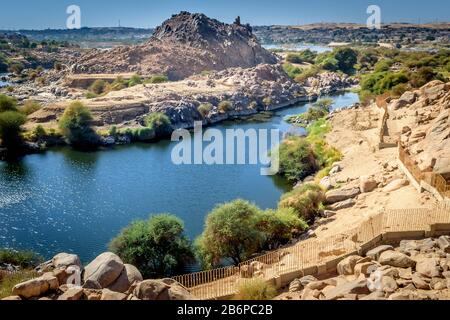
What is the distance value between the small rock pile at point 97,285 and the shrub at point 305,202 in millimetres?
11372

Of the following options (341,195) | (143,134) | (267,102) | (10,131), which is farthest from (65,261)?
(267,102)

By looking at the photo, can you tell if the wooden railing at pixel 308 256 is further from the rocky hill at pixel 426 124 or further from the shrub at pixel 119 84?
the shrub at pixel 119 84

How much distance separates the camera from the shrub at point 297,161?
3425 cm

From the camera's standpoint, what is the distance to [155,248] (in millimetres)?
19438

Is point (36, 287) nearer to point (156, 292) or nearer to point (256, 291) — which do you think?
point (156, 292)

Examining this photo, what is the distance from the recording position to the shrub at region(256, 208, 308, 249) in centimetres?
2129

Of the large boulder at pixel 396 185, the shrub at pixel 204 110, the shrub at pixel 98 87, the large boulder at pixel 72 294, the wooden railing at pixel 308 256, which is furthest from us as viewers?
the shrub at pixel 98 87

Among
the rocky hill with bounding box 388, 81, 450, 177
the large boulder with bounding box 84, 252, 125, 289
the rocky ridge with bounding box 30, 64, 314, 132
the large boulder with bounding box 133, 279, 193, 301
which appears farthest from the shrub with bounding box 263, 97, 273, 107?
the large boulder with bounding box 133, 279, 193, 301

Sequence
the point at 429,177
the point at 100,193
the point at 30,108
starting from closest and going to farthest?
the point at 429,177
the point at 100,193
the point at 30,108

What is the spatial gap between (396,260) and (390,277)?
4.52ft

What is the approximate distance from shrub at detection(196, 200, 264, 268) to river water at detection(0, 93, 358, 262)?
4199 mm

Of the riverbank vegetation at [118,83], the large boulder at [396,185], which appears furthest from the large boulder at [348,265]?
the riverbank vegetation at [118,83]

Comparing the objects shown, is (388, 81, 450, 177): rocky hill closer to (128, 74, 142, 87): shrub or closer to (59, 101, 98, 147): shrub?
(59, 101, 98, 147): shrub
